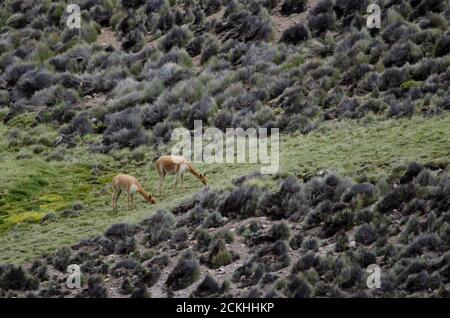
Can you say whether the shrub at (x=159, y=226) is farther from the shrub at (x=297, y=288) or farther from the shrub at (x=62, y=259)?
the shrub at (x=297, y=288)

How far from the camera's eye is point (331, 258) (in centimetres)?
1783

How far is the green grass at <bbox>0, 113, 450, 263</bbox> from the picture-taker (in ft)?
Result: 71.8

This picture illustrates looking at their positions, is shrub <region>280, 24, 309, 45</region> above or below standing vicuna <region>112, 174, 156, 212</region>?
above

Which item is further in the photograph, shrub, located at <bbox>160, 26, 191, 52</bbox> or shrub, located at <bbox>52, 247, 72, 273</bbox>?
shrub, located at <bbox>160, 26, 191, 52</bbox>

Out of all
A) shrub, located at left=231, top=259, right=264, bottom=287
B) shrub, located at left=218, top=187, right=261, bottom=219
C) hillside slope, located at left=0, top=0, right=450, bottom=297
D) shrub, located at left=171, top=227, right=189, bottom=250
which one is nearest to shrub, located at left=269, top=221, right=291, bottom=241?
hillside slope, located at left=0, top=0, right=450, bottom=297

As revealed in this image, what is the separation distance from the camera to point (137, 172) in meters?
26.8

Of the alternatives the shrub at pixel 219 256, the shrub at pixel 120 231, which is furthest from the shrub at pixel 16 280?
the shrub at pixel 219 256

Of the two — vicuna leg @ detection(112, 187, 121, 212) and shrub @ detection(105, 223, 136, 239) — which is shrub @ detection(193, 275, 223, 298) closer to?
shrub @ detection(105, 223, 136, 239)

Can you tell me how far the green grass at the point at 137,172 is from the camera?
2188 cm

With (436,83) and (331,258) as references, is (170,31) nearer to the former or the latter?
(436,83)

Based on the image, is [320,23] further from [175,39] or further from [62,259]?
[62,259]

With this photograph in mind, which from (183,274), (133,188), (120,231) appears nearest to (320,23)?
(133,188)
